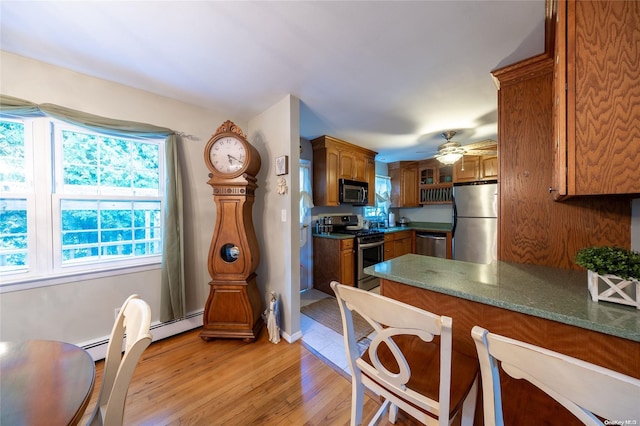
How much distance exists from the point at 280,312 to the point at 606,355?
212 cm

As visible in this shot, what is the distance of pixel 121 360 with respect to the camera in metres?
0.99

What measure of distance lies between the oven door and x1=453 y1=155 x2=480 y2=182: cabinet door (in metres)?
1.81

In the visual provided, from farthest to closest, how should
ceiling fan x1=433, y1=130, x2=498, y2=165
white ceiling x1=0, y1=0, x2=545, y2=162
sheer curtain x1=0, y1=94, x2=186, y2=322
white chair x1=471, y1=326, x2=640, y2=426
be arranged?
ceiling fan x1=433, y1=130, x2=498, y2=165, sheer curtain x1=0, y1=94, x2=186, y2=322, white ceiling x1=0, y1=0, x2=545, y2=162, white chair x1=471, y1=326, x2=640, y2=426

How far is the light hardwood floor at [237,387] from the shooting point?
1377 millimetres

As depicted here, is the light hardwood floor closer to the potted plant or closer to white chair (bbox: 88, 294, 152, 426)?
white chair (bbox: 88, 294, 152, 426)

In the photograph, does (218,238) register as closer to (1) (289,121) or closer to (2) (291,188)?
(2) (291,188)

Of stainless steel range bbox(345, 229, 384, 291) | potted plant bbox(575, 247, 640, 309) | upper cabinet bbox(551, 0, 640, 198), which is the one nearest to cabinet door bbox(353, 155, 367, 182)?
stainless steel range bbox(345, 229, 384, 291)

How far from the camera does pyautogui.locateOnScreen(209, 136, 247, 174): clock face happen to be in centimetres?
214

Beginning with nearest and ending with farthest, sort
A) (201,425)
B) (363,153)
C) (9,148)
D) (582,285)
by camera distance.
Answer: (582,285)
(201,425)
(9,148)
(363,153)

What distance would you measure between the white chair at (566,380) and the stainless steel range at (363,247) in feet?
9.17

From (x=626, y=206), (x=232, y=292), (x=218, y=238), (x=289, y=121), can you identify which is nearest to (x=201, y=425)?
(x=232, y=292)

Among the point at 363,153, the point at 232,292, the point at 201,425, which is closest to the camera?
the point at 201,425

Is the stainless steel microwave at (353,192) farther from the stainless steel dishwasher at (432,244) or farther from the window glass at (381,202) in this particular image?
the stainless steel dishwasher at (432,244)

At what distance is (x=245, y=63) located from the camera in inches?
66.4
